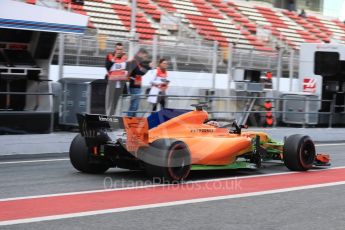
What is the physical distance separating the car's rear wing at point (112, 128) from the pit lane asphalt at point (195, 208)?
0.56 meters

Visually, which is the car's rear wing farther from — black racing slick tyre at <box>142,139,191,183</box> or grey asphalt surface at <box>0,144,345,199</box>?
grey asphalt surface at <box>0,144,345,199</box>

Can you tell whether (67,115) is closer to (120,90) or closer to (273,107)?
(120,90)

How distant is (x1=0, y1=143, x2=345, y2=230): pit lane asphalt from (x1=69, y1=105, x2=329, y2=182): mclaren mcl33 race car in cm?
30

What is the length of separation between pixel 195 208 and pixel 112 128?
215 centimetres

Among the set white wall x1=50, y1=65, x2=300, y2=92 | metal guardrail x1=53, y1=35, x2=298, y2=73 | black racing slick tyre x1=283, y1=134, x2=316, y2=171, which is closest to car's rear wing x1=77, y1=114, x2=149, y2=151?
black racing slick tyre x1=283, y1=134, x2=316, y2=171

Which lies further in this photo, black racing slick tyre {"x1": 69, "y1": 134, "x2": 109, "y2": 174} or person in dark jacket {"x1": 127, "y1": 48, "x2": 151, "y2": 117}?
person in dark jacket {"x1": 127, "y1": 48, "x2": 151, "y2": 117}

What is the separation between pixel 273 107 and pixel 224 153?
9323mm

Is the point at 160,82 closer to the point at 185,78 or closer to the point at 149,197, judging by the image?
the point at 185,78

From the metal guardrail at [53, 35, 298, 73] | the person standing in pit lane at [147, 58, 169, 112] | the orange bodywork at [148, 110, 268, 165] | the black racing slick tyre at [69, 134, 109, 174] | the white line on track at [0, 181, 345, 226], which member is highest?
the metal guardrail at [53, 35, 298, 73]

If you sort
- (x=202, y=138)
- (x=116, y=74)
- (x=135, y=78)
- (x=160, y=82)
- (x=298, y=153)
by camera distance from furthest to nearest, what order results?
1. (x=160, y=82)
2. (x=135, y=78)
3. (x=116, y=74)
4. (x=298, y=153)
5. (x=202, y=138)

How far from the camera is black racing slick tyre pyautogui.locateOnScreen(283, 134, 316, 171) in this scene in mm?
9742

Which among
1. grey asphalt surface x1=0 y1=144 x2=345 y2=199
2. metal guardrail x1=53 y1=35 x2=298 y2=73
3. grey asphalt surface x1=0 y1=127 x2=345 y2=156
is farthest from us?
metal guardrail x1=53 y1=35 x2=298 y2=73

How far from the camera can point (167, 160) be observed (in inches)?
312

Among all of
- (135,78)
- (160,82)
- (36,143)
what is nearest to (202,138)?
(36,143)
